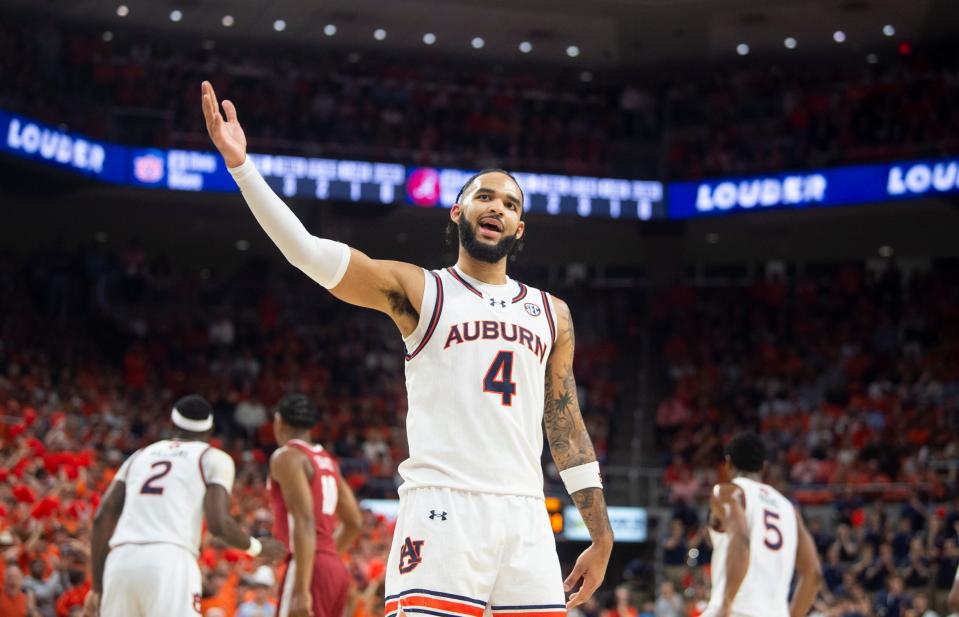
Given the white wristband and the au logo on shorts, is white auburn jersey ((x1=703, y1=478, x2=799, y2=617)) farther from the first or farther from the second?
the au logo on shorts

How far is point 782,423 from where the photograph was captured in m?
20.8

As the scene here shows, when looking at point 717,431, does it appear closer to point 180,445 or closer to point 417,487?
point 180,445

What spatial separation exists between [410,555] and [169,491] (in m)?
3.00

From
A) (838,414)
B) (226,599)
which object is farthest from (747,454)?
(838,414)

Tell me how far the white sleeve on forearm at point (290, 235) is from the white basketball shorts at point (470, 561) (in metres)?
0.77

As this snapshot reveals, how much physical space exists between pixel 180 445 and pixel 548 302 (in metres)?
3.14

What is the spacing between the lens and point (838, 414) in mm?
20484

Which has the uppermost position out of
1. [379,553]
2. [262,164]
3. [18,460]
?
[262,164]

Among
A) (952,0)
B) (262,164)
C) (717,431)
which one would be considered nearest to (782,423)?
(717,431)

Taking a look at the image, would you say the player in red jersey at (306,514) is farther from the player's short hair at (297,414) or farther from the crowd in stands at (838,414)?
the crowd in stands at (838,414)

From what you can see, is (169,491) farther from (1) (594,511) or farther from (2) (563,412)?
(1) (594,511)

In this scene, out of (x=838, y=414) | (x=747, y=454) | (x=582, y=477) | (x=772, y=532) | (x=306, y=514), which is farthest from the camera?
(x=838, y=414)

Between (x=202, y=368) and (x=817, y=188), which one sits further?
(x=817, y=188)

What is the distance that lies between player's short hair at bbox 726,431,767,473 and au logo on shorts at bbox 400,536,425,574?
3.54 m
